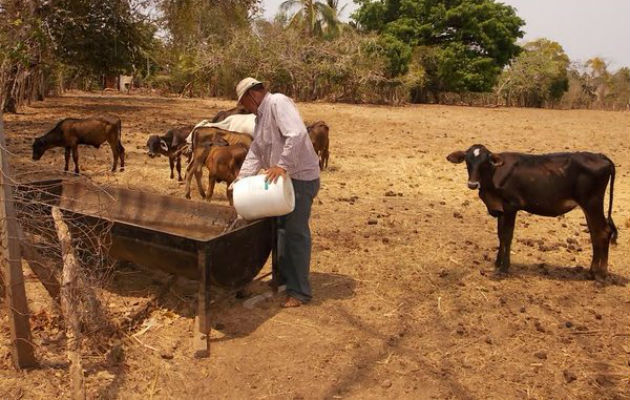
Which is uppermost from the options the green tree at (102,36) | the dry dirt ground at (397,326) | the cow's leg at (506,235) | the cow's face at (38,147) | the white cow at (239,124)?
the green tree at (102,36)

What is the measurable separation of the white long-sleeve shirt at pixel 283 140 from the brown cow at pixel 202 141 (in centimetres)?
369

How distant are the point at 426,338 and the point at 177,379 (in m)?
2.09

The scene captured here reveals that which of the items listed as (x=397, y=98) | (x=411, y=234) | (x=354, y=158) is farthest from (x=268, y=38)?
(x=411, y=234)

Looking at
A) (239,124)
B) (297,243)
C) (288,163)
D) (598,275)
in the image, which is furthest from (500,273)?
(239,124)

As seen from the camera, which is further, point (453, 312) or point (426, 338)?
point (453, 312)

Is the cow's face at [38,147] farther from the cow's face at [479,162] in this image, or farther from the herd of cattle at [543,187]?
the cow's face at [479,162]

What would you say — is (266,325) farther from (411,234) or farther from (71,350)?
(411,234)

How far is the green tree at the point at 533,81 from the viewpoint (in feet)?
134

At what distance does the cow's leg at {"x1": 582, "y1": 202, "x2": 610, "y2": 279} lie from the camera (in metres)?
5.77

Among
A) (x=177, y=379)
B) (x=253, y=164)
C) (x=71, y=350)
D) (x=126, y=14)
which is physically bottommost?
(x=177, y=379)

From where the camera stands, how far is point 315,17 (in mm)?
40438

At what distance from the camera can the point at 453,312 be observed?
5.25m

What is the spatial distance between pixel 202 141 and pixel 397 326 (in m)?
5.31

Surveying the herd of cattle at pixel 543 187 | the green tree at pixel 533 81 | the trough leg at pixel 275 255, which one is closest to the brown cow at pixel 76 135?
the trough leg at pixel 275 255
